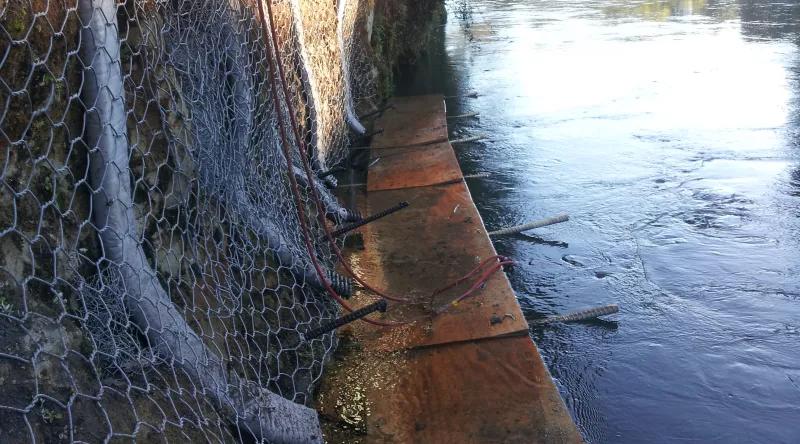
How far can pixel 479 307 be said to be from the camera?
420cm

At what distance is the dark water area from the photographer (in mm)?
4453

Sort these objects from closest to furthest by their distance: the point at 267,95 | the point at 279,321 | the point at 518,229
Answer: the point at 279,321
the point at 267,95
the point at 518,229

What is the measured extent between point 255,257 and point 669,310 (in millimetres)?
2998

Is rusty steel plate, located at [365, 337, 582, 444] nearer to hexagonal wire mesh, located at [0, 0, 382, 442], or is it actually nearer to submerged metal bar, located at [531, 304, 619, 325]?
hexagonal wire mesh, located at [0, 0, 382, 442]

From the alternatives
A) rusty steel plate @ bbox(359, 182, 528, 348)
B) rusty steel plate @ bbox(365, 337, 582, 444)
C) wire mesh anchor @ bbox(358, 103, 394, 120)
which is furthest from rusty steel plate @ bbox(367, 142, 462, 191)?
rusty steel plate @ bbox(365, 337, 582, 444)

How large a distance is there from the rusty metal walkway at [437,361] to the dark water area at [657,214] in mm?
778

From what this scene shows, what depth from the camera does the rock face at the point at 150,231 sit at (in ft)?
6.43

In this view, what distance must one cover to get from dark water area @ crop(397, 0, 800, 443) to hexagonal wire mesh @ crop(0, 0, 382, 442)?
79.4 inches

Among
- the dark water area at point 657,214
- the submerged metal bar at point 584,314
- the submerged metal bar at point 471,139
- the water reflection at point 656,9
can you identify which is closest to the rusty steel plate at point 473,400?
the dark water area at point 657,214

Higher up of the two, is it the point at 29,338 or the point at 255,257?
the point at 29,338

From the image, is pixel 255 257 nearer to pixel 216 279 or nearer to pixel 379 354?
pixel 216 279

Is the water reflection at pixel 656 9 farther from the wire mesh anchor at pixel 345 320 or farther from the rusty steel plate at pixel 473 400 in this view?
the wire mesh anchor at pixel 345 320

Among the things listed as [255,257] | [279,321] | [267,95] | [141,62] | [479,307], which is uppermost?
[141,62]

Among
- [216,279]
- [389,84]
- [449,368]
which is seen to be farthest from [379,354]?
[389,84]
